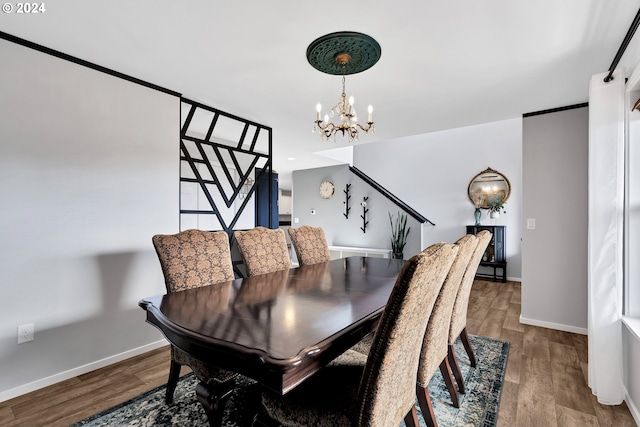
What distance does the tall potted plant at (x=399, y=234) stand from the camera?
554 cm

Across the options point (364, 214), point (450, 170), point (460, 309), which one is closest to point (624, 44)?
point (460, 309)

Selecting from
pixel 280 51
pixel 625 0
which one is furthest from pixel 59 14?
pixel 625 0

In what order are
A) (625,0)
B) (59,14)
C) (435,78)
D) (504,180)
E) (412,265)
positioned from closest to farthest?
(412,265)
(625,0)
(59,14)
(435,78)
(504,180)

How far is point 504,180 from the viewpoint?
213 inches

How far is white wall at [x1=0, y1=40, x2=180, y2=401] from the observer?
189 centimetres

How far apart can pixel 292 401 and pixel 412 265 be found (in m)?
0.68

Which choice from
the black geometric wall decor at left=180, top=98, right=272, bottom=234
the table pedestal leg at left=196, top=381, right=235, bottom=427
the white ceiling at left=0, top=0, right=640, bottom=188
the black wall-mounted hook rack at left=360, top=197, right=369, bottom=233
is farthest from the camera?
the black wall-mounted hook rack at left=360, top=197, right=369, bottom=233

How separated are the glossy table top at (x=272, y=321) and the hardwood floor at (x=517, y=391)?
963 millimetres

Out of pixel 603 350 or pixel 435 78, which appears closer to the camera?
pixel 603 350

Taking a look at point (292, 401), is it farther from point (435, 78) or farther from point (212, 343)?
point (435, 78)

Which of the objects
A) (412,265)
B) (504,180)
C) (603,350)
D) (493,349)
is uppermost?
(504,180)

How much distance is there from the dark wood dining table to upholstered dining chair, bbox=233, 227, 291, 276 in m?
0.37

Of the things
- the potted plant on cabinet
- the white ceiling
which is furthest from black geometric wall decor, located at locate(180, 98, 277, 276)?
the potted plant on cabinet

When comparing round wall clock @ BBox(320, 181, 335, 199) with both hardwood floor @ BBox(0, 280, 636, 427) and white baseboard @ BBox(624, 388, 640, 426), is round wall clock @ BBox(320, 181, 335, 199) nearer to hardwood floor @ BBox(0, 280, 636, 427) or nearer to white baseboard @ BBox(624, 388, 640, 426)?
hardwood floor @ BBox(0, 280, 636, 427)
